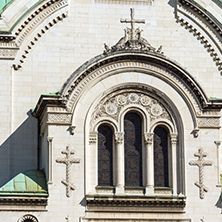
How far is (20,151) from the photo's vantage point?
150 ft

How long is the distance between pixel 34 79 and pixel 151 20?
5691mm

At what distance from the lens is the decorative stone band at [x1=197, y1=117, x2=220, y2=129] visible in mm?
44156

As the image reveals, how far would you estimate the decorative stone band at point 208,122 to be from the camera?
44.2 metres

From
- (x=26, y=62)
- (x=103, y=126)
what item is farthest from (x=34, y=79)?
(x=103, y=126)

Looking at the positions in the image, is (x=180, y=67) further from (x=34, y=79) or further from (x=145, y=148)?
(x=34, y=79)

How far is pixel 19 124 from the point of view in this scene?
150ft

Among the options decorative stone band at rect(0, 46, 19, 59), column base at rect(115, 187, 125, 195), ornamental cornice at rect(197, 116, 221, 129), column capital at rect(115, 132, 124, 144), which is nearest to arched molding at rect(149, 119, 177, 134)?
ornamental cornice at rect(197, 116, 221, 129)

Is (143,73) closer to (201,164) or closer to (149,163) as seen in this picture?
(149,163)

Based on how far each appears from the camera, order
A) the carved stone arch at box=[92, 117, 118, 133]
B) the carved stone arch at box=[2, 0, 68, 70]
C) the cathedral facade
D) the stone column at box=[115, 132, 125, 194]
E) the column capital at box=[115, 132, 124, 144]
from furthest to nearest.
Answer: the carved stone arch at box=[2, 0, 68, 70]
the carved stone arch at box=[92, 117, 118, 133]
the column capital at box=[115, 132, 124, 144]
the stone column at box=[115, 132, 125, 194]
the cathedral facade

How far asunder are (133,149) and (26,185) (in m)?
4.52

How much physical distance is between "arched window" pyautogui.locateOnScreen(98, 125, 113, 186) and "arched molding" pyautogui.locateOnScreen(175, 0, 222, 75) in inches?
252

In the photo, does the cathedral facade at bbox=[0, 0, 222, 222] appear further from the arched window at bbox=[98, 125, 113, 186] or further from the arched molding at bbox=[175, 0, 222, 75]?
the arched molding at bbox=[175, 0, 222, 75]

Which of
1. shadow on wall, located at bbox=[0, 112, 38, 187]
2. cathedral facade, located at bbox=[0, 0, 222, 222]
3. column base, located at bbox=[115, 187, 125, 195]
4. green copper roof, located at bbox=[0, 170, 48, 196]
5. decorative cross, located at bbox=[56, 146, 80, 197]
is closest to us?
green copper roof, located at bbox=[0, 170, 48, 196]

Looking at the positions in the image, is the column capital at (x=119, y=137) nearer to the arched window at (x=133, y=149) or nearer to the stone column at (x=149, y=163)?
the arched window at (x=133, y=149)
